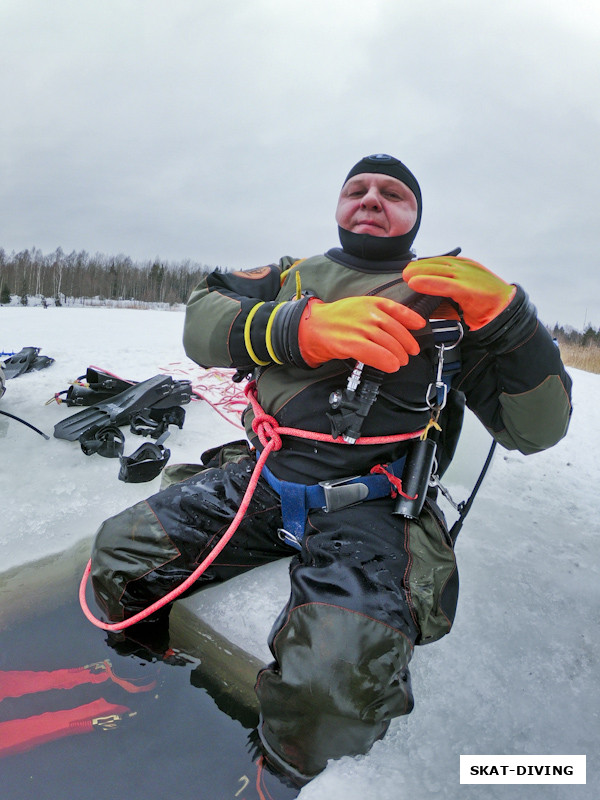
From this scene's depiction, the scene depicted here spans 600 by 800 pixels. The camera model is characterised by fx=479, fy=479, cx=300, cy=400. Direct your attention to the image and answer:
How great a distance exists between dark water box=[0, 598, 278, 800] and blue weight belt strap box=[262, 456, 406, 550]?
22.3 inches

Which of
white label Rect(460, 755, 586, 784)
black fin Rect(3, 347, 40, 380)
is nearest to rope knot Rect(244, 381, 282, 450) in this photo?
white label Rect(460, 755, 586, 784)

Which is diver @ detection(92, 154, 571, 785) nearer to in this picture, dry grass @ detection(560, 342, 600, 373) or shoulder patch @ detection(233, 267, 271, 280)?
shoulder patch @ detection(233, 267, 271, 280)

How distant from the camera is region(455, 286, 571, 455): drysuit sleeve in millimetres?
1470

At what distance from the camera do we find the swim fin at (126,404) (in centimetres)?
292

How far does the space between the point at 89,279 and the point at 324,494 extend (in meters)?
62.1

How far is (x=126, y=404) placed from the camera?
3.15 metres

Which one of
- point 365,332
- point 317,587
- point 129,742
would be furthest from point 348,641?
point 365,332

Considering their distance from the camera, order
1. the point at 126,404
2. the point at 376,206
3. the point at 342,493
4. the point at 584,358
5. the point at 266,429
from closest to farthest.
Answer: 1. the point at 342,493
2. the point at 266,429
3. the point at 376,206
4. the point at 126,404
5. the point at 584,358

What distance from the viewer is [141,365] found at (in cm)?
443

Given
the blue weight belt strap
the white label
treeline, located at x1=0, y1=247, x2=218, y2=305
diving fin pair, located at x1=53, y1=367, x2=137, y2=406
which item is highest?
the blue weight belt strap

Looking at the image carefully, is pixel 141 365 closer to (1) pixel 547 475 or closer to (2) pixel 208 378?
(2) pixel 208 378

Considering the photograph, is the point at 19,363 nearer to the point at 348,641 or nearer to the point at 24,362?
the point at 24,362

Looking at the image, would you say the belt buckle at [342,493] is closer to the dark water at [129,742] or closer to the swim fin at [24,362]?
the dark water at [129,742]

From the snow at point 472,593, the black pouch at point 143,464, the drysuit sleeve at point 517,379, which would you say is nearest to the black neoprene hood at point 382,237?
the drysuit sleeve at point 517,379
